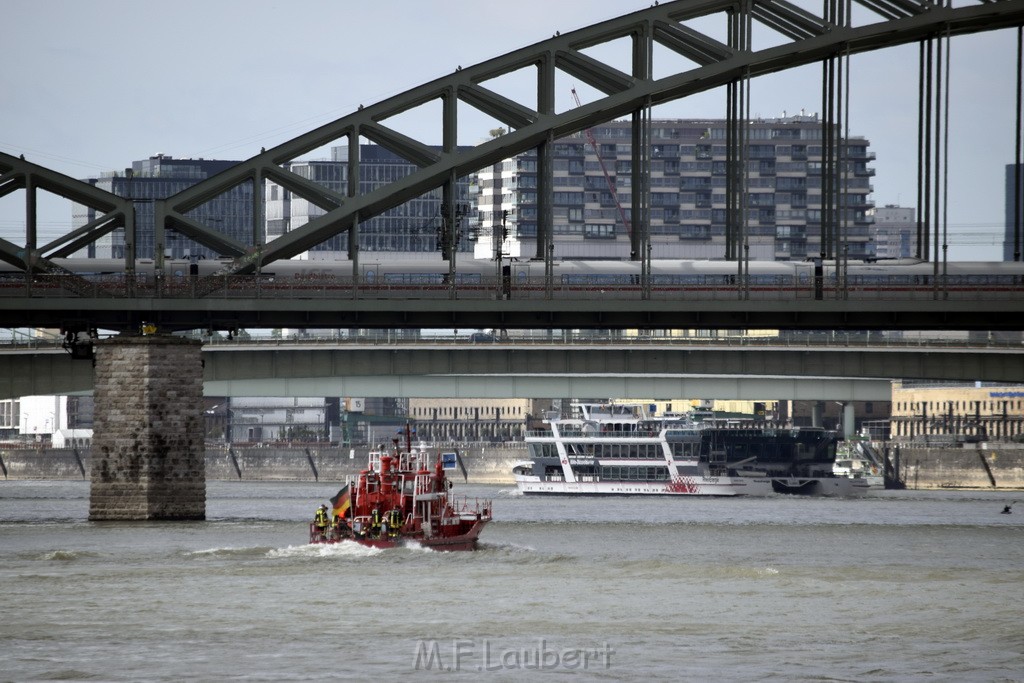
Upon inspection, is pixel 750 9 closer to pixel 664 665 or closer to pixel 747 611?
pixel 747 611

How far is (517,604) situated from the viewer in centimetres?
5353

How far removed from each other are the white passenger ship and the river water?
56.9m

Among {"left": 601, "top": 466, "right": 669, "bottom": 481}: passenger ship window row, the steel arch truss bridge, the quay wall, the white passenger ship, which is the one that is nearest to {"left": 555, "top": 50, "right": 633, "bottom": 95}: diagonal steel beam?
the steel arch truss bridge

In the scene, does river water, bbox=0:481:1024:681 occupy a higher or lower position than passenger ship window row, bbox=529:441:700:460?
lower

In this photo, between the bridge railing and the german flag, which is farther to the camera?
the bridge railing

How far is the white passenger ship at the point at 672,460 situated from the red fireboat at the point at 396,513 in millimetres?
73840

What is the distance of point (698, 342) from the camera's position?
114688 millimetres

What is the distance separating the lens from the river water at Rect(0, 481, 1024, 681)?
4238 cm

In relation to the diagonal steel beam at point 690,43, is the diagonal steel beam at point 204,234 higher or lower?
lower

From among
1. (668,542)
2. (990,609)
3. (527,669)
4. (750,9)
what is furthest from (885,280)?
(527,669)

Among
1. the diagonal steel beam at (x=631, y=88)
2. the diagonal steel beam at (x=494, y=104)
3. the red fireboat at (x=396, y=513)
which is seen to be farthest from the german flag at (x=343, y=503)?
the diagonal steel beam at (x=494, y=104)

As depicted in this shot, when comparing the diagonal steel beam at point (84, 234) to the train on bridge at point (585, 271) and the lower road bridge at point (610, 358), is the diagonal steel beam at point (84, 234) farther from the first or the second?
the lower road bridge at point (610, 358)

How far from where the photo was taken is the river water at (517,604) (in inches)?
1668

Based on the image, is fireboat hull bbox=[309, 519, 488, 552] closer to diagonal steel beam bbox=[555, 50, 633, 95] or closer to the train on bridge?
the train on bridge
